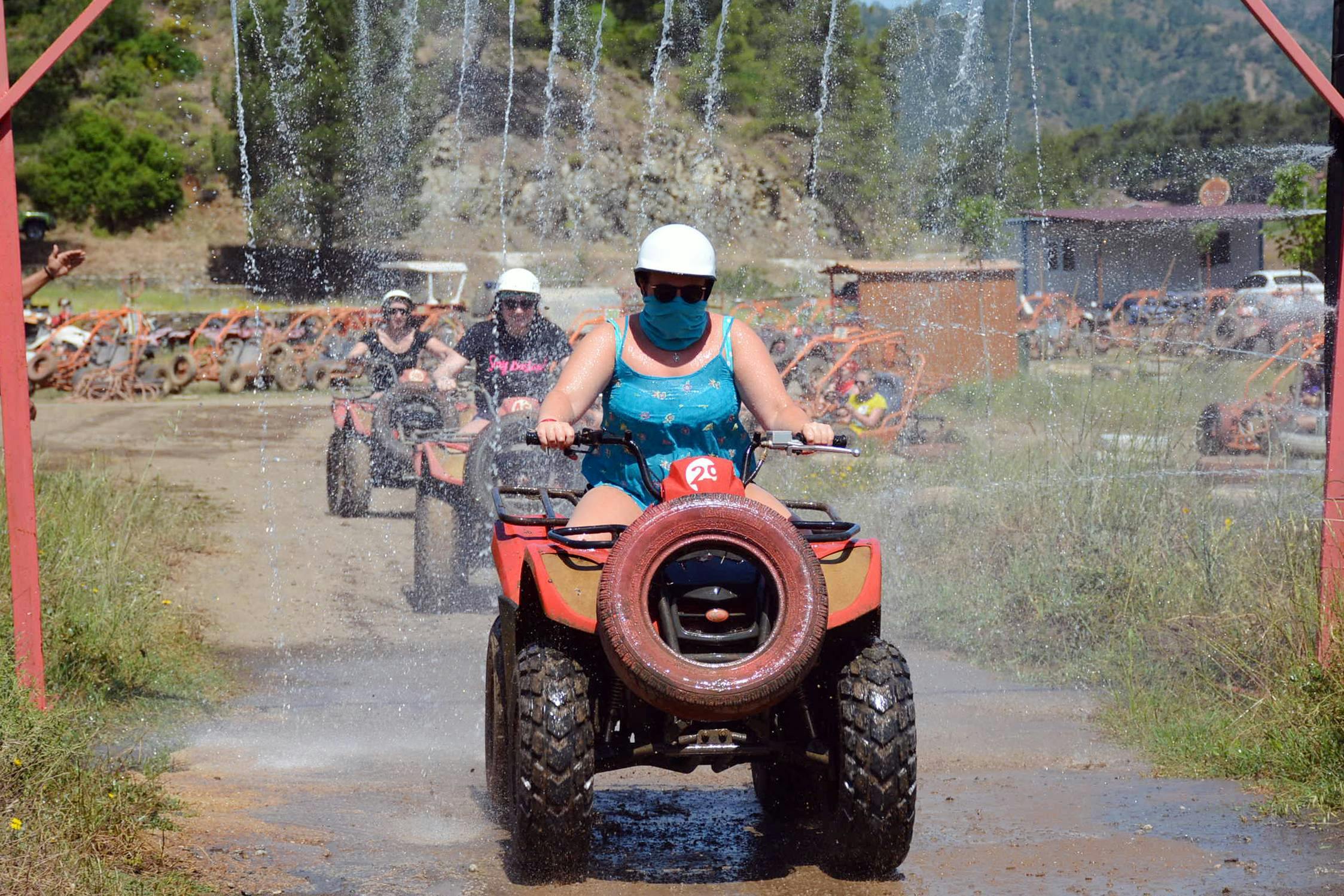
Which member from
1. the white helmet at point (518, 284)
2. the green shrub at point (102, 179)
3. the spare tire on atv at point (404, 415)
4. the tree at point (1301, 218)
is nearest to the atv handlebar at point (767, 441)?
the white helmet at point (518, 284)

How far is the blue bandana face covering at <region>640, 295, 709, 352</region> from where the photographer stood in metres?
4.75

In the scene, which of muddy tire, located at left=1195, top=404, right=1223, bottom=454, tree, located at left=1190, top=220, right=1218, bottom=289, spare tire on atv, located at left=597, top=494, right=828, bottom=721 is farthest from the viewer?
tree, located at left=1190, top=220, right=1218, bottom=289

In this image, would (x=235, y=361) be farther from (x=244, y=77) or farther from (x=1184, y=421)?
(x=244, y=77)

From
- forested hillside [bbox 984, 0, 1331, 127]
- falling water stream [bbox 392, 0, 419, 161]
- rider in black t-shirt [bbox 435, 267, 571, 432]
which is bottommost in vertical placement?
rider in black t-shirt [bbox 435, 267, 571, 432]

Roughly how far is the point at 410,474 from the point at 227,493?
Result: 2282 millimetres

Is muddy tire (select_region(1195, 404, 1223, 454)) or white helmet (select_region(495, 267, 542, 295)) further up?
white helmet (select_region(495, 267, 542, 295))

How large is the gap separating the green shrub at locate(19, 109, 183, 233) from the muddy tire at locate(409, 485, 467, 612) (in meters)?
50.2

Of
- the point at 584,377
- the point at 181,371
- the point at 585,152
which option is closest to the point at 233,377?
the point at 181,371

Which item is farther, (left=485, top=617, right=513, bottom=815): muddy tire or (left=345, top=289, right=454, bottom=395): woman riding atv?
(left=345, top=289, right=454, bottom=395): woman riding atv

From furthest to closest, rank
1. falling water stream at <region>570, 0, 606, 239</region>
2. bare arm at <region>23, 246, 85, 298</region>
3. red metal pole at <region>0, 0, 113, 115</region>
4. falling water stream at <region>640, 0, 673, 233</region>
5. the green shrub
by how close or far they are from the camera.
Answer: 1. the green shrub
2. falling water stream at <region>570, 0, 606, 239</region>
3. falling water stream at <region>640, 0, 673, 233</region>
4. bare arm at <region>23, 246, 85, 298</region>
5. red metal pole at <region>0, 0, 113, 115</region>

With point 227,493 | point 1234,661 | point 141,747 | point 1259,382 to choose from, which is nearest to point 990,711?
point 1234,661

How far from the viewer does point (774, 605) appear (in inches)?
163

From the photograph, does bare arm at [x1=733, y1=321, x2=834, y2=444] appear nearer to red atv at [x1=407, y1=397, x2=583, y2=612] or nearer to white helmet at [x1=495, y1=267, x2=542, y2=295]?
red atv at [x1=407, y1=397, x2=583, y2=612]

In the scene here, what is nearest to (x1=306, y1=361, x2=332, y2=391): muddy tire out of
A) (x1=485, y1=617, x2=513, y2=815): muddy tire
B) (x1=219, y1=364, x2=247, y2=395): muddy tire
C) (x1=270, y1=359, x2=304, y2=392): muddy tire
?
(x1=270, y1=359, x2=304, y2=392): muddy tire
